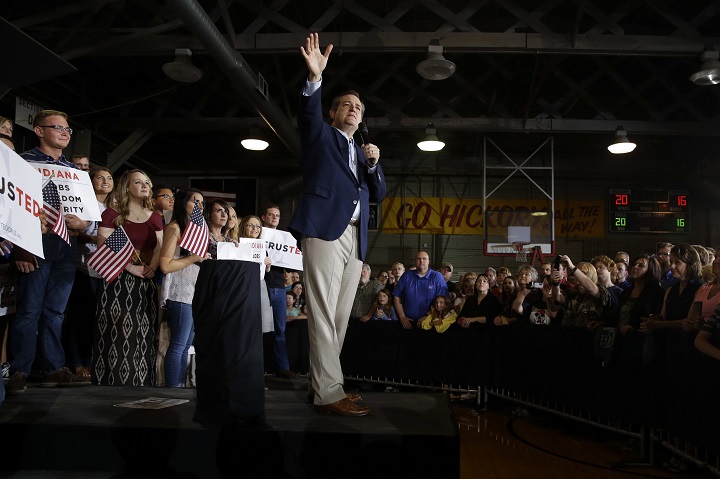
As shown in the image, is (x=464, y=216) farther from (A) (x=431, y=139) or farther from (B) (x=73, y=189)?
(B) (x=73, y=189)

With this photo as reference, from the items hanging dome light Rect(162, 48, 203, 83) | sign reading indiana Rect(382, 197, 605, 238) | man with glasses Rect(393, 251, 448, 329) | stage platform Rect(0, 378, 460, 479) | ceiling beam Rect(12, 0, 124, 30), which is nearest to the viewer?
stage platform Rect(0, 378, 460, 479)

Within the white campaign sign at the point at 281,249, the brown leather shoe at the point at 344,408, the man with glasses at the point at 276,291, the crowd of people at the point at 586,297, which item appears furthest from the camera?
the man with glasses at the point at 276,291

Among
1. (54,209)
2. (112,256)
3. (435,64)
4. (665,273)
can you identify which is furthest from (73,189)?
(665,273)

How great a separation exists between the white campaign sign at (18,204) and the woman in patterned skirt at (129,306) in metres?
1.14

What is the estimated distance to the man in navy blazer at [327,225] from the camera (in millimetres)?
2705

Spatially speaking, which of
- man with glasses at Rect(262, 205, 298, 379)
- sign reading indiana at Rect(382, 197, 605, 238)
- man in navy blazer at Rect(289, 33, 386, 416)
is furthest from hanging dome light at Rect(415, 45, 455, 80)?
sign reading indiana at Rect(382, 197, 605, 238)

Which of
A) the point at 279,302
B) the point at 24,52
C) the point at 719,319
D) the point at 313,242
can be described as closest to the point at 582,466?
the point at 719,319

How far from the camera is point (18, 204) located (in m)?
2.44

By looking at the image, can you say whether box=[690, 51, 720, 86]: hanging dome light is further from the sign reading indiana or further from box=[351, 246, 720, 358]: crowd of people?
the sign reading indiana

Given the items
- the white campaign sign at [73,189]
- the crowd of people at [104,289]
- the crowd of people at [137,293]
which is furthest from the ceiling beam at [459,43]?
the white campaign sign at [73,189]

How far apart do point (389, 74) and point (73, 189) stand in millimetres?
7611

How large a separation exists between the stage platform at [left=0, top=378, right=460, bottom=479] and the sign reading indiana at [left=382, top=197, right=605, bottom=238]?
12786 mm

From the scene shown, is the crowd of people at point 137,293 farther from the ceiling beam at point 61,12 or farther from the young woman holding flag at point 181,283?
the ceiling beam at point 61,12

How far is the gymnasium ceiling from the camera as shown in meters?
7.77
